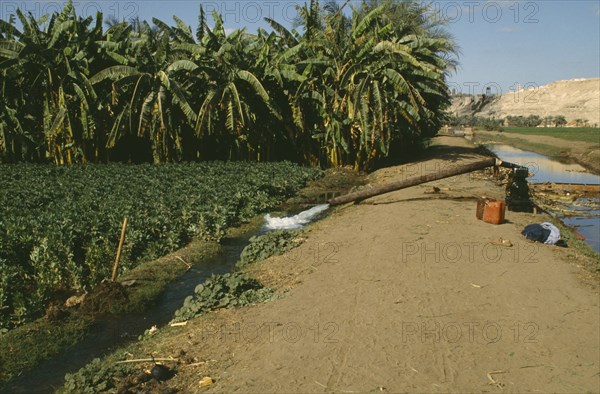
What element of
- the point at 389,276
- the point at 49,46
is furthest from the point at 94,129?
the point at 389,276

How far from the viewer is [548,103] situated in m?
120

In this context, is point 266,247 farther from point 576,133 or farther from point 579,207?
point 576,133

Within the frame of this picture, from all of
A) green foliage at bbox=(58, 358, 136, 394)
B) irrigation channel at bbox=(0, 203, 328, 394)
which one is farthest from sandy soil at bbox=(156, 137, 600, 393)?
irrigation channel at bbox=(0, 203, 328, 394)

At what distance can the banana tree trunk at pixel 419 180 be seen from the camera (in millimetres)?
15253

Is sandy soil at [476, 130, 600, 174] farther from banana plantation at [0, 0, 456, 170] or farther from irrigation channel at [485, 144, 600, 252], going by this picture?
banana plantation at [0, 0, 456, 170]

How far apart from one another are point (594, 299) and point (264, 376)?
5445mm

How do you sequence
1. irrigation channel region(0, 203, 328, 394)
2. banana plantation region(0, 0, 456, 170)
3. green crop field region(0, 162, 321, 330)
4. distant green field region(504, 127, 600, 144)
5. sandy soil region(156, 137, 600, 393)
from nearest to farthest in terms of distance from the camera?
1. sandy soil region(156, 137, 600, 393)
2. irrigation channel region(0, 203, 328, 394)
3. green crop field region(0, 162, 321, 330)
4. banana plantation region(0, 0, 456, 170)
5. distant green field region(504, 127, 600, 144)

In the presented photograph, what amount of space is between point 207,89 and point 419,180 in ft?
43.6

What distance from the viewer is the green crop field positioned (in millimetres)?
9562

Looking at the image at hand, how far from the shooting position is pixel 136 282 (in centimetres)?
1001

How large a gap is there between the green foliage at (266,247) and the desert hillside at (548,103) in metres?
98.5

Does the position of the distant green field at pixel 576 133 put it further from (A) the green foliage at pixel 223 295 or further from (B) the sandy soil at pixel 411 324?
(A) the green foliage at pixel 223 295

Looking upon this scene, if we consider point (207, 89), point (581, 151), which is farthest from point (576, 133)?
point (207, 89)

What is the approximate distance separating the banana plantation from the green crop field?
3.34 meters
